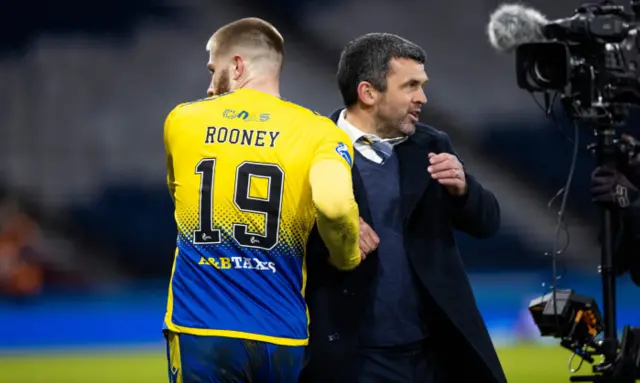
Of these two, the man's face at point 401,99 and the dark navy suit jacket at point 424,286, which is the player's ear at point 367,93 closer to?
the man's face at point 401,99

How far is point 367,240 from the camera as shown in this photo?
2932 mm

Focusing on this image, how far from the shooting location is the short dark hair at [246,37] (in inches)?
114

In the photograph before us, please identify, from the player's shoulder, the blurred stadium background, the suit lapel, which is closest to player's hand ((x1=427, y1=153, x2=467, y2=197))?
the suit lapel

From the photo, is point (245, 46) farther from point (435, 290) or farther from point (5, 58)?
point (5, 58)

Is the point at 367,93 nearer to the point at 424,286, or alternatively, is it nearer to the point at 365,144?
the point at 365,144

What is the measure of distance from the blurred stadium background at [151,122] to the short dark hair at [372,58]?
5.74 metres

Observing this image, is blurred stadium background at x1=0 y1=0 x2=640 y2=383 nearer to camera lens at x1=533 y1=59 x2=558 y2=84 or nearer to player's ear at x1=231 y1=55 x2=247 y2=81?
camera lens at x1=533 y1=59 x2=558 y2=84

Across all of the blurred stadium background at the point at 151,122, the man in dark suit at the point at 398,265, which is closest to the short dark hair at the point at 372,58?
the man in dark suit at the point at 398,265

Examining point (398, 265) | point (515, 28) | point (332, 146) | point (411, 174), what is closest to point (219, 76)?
point (332, 146)

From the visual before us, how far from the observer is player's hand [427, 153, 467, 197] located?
9.68 ft

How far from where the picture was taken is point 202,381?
2.70 meters

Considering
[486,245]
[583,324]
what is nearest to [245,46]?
[583,324]

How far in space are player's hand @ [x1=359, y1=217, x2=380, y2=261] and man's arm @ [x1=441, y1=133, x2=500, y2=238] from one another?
287mm

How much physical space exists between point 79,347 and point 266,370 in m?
5.56
